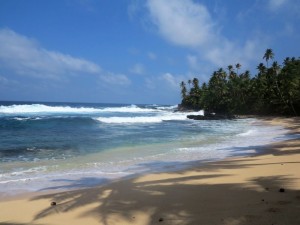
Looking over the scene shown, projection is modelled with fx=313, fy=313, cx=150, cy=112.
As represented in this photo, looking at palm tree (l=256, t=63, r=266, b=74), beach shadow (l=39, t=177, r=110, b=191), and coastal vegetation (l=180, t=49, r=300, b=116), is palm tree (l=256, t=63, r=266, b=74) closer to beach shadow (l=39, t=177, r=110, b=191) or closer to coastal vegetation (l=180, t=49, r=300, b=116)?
coastal vegetation (l=180, t=49, r=300, b=116)

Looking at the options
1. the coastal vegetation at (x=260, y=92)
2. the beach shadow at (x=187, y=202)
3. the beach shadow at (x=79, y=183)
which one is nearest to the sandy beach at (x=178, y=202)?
the beach shadow at (x=187, y=202)

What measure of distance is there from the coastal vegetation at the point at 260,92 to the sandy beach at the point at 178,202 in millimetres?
40561

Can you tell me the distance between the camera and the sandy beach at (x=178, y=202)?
5.51 meters

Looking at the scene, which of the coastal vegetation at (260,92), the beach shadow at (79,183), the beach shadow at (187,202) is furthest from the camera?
the coastal vegetation at (260,92)

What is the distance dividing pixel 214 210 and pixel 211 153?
8966 millimetres

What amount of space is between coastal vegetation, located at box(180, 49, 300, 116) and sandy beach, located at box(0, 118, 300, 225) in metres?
40.6

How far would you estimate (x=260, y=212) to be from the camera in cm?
545

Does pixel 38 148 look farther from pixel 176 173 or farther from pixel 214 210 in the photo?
pixel 214 210

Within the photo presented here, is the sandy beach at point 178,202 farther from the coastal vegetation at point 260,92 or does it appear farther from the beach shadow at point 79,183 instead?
the coastal vegetation at point 260,92

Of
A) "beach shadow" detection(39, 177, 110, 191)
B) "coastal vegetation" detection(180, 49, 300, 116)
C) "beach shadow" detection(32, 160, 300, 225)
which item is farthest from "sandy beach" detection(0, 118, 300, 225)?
"coastal vegetation" detection(180, 49, 300, 116)

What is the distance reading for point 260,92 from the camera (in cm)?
5256

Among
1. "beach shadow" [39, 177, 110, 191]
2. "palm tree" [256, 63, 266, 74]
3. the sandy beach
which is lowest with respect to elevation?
"beach shadow" [39, 177, 110, 191]

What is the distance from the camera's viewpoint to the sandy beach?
18.1 ft

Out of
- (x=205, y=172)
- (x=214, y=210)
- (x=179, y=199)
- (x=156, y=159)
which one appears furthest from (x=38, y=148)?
(x=214, y=210)
